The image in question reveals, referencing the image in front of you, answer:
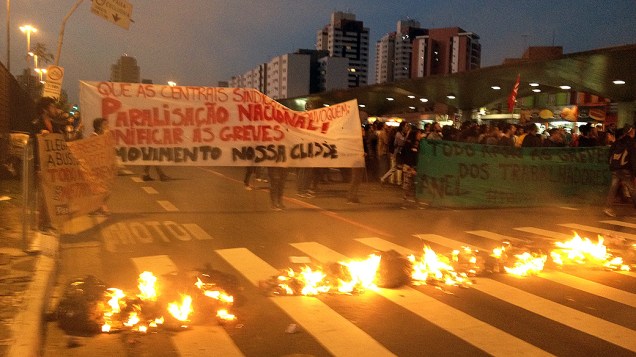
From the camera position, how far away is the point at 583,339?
5273mm

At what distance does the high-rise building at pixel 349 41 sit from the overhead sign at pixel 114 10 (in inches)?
6723

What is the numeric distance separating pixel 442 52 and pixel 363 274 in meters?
170

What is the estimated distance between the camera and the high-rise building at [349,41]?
188 meters

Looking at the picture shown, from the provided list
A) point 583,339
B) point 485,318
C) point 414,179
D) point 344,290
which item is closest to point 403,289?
point 344,290

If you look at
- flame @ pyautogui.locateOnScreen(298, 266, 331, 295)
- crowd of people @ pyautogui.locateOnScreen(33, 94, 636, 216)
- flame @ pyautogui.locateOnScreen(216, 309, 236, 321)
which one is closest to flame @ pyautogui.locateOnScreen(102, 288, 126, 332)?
flame @ pyautogui.locateOnScreen(216, 309, 236, 321)

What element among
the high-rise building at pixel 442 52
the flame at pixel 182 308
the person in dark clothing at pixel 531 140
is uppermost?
the high-rise building at pixel 442 52

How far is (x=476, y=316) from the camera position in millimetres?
5875

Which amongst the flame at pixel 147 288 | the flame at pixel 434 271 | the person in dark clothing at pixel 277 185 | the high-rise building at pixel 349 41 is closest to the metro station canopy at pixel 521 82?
the person in dark clothing at pixel 277 185

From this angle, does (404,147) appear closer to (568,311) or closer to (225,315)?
(568,311)

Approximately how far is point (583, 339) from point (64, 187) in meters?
6.89

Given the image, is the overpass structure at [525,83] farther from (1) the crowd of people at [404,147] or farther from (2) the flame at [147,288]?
(2) the flame at [147,288]

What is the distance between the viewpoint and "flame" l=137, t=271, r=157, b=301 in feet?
18.5

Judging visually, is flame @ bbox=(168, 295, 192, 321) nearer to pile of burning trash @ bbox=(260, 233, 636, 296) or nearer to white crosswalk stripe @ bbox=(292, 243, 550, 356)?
pile of burning trash @ bbox=(260, 233, 636, 296)

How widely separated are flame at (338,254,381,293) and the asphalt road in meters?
0.22
